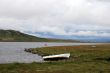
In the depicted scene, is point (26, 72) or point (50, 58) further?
point (50, 58)

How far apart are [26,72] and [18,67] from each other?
17.2 ft

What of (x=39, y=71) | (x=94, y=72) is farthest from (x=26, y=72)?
(x=94, y=72)

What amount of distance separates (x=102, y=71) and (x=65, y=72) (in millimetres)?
5034

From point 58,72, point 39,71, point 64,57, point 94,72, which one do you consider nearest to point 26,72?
point 39,71

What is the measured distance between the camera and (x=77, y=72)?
3553 centimetres

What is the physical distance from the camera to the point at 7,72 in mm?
36000

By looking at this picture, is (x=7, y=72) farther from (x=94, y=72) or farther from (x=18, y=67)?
(x=94, y=72)

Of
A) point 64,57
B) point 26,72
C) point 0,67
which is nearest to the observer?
point 26,72

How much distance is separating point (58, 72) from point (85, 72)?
3.46 m

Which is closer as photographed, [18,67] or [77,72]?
[77,72]

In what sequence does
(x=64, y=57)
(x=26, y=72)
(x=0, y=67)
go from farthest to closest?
1. (x=64, y=57)
2. (x=0, y=67)
3. (x=26, y=72)

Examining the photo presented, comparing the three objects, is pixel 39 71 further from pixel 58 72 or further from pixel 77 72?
pixel 77 72

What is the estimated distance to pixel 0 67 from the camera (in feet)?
131

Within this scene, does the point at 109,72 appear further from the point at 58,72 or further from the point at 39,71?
the point at 39,71
